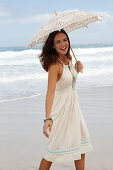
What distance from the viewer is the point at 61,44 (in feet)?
8.69

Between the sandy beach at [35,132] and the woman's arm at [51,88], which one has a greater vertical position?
the woman's arm at [51,88]

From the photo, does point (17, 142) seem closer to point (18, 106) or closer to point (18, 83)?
point (18, 106)

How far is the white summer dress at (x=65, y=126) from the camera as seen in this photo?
2605 mm

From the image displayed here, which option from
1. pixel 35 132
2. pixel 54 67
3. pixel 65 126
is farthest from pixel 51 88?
pixel 35 132

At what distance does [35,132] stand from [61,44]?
94.4 inches

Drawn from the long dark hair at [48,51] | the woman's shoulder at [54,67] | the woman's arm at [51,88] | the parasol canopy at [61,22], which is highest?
the parasol canopy at [61,22]

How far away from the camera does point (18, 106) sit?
6555 millimetres

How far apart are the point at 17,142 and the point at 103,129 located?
139cm

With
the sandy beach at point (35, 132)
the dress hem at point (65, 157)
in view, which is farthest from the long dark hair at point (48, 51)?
the sandy beach at point (35, 132)

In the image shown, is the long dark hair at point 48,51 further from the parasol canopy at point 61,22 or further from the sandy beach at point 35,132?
the sandy beach at point 35,132

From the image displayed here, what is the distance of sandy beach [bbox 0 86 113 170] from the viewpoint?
3603mm

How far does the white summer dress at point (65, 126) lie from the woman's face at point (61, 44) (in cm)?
15

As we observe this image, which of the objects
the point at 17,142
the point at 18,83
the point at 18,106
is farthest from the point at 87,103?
the point at 18,83

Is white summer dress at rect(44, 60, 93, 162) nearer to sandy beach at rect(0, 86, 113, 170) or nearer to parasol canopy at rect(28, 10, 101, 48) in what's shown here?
parasol canopy at rect(28, 10, 101, 48)
